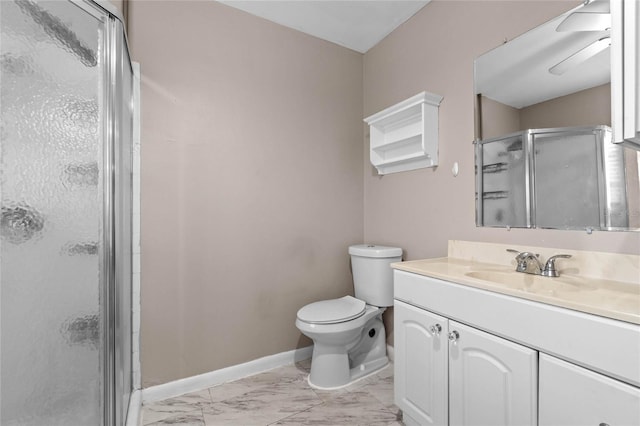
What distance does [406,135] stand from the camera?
2.13 meters

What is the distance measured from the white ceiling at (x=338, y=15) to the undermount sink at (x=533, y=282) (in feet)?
5.76

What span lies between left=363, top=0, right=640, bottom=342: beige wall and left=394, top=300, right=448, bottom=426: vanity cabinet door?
1.97 ft

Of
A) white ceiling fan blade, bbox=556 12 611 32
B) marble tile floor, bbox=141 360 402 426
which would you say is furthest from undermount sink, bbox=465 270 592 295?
white ceiling fan blade, bbox=556 12 611 32

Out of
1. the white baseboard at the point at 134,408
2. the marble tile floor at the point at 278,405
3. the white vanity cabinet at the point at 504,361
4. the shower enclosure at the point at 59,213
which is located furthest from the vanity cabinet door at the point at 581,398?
the white baseboard at the point at 134,408

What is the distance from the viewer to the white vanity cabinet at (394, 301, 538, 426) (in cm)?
105

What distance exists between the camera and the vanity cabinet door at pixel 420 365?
1.33 meters

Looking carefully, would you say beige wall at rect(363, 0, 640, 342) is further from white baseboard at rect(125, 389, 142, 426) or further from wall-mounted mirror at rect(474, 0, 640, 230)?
white baseboard at rect(125, 389, 142, 426)

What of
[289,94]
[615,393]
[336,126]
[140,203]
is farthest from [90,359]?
[336,126]

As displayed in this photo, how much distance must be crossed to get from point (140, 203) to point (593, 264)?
2206mm

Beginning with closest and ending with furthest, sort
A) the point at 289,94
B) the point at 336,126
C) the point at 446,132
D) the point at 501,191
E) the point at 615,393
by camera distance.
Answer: the point at 615,393 < the point at 501,191 < the point at 446,132 < the point at 289,94 < the point at 336,126

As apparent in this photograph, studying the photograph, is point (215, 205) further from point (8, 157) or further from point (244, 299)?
point (8, 157)

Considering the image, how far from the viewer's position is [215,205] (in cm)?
198

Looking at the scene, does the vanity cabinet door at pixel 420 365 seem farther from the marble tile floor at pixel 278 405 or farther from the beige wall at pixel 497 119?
the beige wall at pixel 497 119

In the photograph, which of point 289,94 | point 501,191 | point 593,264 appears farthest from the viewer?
point 289,94
